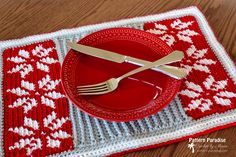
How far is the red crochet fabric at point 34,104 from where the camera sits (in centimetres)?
62

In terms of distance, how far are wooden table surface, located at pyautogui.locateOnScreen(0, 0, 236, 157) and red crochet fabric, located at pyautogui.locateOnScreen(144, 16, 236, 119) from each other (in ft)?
0.21

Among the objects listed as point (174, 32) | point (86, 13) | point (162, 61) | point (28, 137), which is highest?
point (86, 13)

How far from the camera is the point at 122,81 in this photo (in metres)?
0.68

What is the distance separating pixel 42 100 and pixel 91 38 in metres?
0.18

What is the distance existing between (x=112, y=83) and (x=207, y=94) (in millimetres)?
206

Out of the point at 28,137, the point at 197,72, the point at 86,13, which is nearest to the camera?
the point at 28,137

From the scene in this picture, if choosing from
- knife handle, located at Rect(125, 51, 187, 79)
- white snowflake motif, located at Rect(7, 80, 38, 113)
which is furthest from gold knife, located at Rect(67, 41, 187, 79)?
white snowflake motif, located at Rect(7, 80, 38, 113)

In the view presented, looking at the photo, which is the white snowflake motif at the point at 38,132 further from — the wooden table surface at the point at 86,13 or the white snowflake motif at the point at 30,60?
the wooden table surface at the point at 86,13

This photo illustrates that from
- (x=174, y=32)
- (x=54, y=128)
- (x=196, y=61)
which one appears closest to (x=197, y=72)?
(x=196, y=61)

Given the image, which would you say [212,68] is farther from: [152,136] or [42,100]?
[42,100]

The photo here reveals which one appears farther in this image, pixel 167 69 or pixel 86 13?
pixel 86 13

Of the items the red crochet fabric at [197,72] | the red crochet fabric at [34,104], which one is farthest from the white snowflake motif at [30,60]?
the red crochet fabric at [197,72]

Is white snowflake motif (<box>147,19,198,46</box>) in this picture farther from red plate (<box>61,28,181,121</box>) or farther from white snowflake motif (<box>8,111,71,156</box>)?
white snowflake motif (<box>8,111,71,156</box>)

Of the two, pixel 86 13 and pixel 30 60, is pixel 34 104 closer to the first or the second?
pixel 30 60
